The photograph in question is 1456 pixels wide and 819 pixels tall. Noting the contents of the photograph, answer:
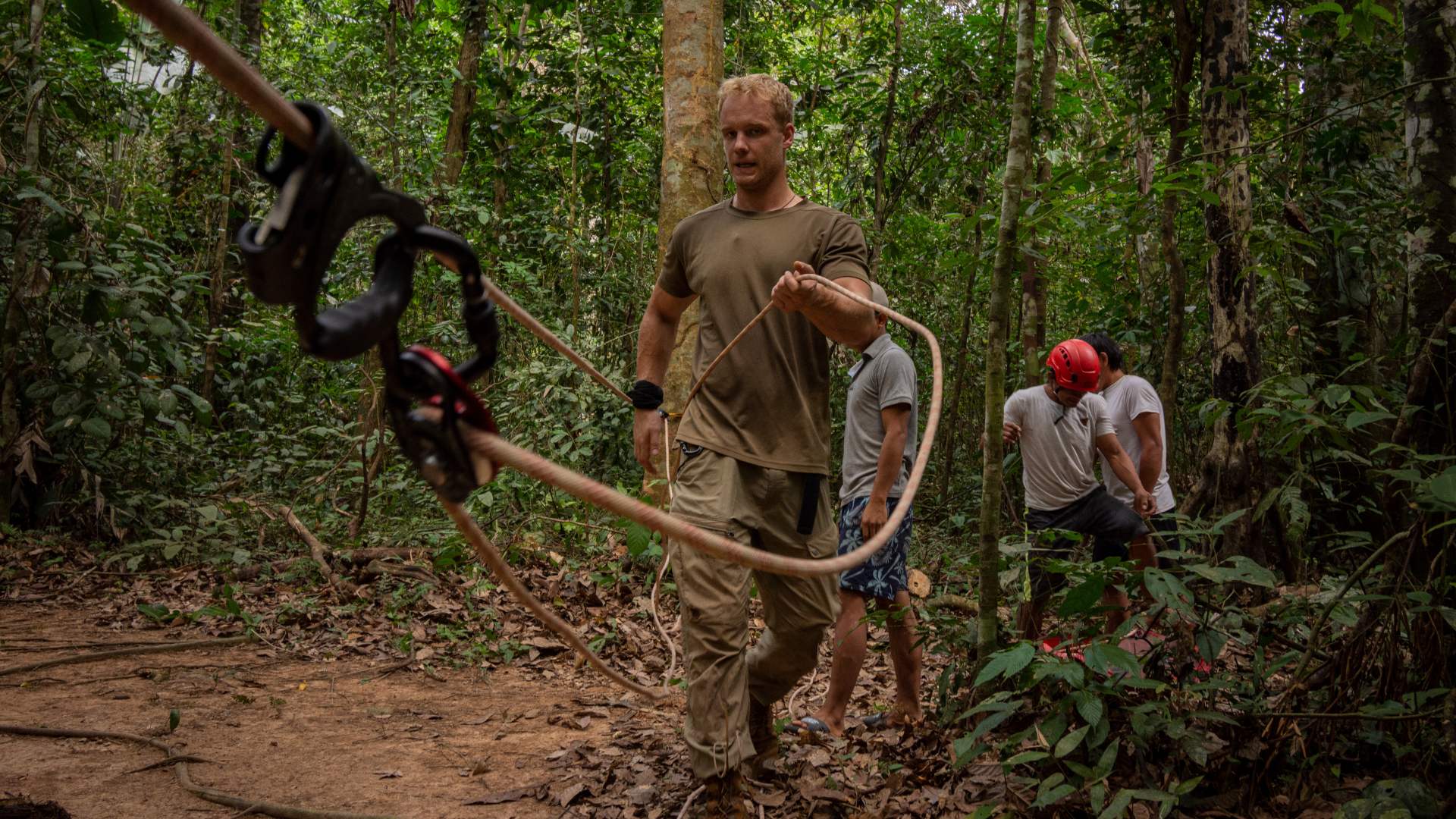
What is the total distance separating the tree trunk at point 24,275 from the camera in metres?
6.46

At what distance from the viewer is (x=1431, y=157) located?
12.0 ft

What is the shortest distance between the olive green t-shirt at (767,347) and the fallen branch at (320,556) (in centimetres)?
380

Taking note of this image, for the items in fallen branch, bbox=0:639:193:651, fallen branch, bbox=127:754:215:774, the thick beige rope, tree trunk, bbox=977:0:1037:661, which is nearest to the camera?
the thick beige rope

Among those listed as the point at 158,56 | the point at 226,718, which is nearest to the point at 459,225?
the point at 158,56

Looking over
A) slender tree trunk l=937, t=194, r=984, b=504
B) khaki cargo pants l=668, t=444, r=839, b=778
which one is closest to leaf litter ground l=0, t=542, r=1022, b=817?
khaki cargo pants l=668, t=444, r=839, b=778

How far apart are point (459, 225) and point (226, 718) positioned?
17.6 ft

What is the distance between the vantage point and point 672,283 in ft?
12.9

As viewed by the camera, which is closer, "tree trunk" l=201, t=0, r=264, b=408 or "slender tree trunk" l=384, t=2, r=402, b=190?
"slender tree trunk" l=384, t=2, r=402, b=190

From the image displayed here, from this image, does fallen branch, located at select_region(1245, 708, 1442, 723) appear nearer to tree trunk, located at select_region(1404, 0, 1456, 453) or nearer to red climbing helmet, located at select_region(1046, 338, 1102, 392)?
tree trunk, located at select_region(1404, 0, 1456, 453)

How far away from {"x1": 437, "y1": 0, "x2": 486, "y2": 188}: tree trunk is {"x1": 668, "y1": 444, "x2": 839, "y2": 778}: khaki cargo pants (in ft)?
25.5

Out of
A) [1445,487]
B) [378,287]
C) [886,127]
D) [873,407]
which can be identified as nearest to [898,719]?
[873,407]

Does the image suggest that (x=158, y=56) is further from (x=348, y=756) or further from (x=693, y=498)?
(x=693, y=498)

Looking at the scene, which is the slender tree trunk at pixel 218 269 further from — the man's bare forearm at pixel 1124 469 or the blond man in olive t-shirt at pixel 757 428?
the man's bare forearm at pixel 1124 469

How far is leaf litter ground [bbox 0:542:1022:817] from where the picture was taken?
361 cm
